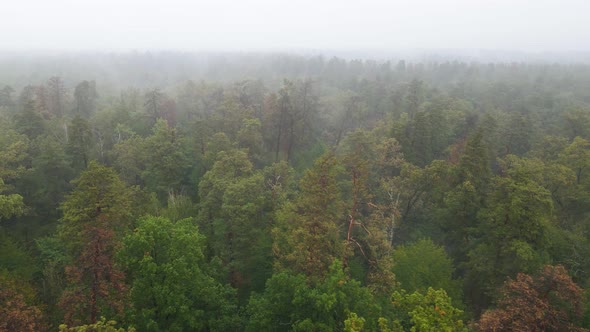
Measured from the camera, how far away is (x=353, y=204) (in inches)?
934

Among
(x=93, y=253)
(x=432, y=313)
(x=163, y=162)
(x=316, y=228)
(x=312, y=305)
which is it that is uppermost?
(x=316, y=228)

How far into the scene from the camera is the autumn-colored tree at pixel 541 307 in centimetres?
1409

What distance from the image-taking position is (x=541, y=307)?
47.5ft

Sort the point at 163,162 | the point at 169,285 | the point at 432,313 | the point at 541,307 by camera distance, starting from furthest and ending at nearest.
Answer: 1. the point at 163,162
2. the point at 169,285
3. the point at 432,313
4. the point at 541,307

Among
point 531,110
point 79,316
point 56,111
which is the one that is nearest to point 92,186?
point 79,316

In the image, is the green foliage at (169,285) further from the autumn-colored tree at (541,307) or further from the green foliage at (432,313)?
the autumn-colored tree at (541,307)

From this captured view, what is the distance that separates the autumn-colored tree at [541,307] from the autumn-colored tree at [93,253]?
51.1ft

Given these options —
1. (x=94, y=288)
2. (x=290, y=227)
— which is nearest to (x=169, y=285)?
(x=94, y=288)

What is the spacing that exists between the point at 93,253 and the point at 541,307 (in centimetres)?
1861

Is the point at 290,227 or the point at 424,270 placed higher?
the point at 290,227

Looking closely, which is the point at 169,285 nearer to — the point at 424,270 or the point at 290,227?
the point at 290,227

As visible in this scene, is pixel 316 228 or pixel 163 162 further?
pixel 163 162

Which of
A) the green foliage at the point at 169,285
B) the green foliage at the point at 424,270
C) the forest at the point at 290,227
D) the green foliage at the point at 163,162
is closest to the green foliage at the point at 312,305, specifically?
the forest at the point at 290,227

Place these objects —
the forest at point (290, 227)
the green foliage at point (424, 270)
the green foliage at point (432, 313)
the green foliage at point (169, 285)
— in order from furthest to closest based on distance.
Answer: the green foliage at point (424, 270) → the green foliage at point (169, 285) → the forest at point (290, 227) → the green foliage at point (432, 313)
